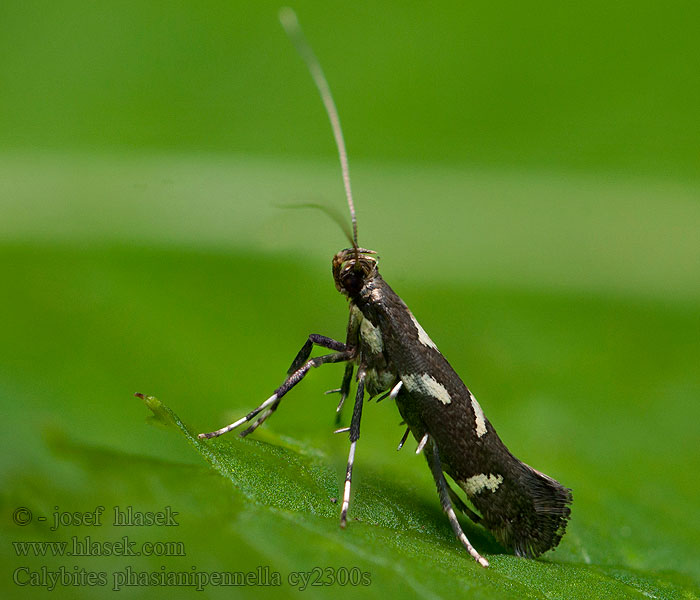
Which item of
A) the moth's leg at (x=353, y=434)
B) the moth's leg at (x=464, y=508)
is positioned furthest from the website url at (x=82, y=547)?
the moth's leg at (x=464, y=508)

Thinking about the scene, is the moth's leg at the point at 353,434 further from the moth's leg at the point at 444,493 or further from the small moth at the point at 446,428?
the moth's leg at the point at 444,493

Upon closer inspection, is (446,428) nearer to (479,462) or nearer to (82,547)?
(479,462)

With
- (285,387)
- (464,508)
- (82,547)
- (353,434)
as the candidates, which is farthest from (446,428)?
(82,547)

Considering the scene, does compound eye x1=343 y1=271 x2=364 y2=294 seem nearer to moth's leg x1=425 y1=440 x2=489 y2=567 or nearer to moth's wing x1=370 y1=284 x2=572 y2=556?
moth's wing x1=370 y1=284 x2=572 y2=556

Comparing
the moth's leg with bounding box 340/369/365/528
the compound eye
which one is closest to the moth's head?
the compound eye

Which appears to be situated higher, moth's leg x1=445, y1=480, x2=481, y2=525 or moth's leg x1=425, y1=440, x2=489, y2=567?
moth's leg x1=425, y1=440, x2=489, y2=567

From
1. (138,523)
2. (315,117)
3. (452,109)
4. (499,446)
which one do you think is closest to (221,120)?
(315,117)
